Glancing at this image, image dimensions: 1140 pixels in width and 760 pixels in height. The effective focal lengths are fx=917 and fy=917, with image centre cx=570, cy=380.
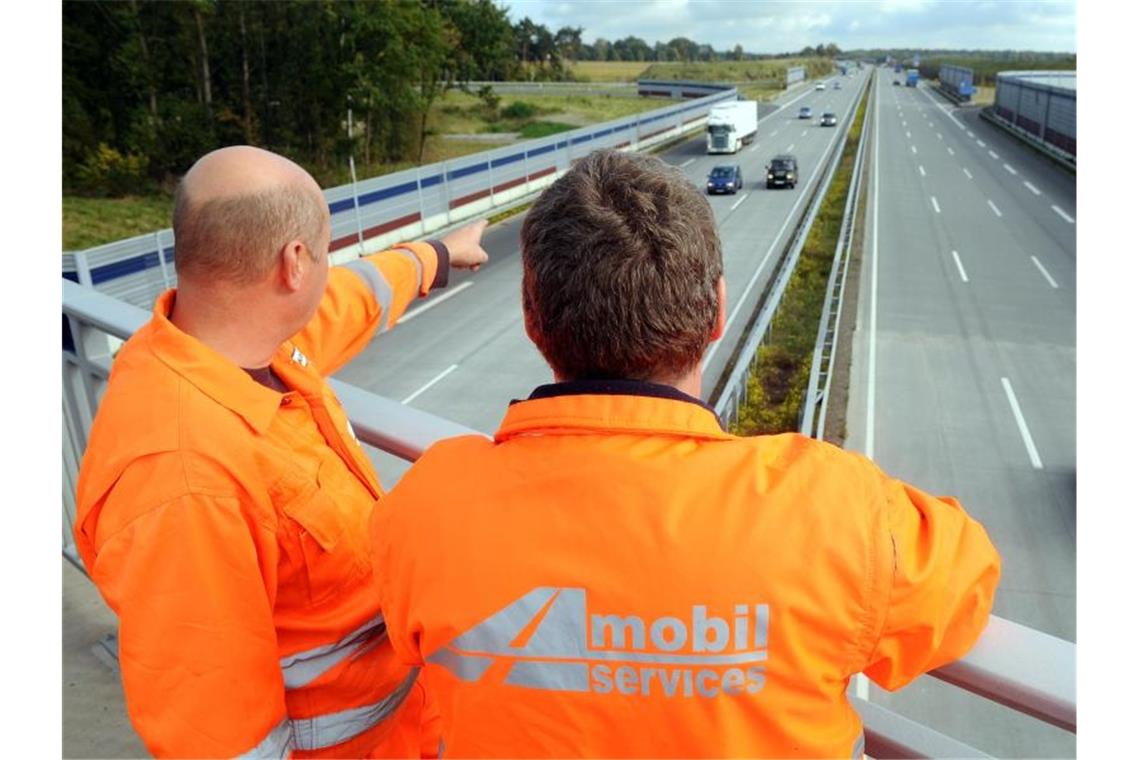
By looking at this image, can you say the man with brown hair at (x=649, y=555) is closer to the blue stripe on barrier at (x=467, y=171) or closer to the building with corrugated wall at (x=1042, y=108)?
the blue stripe on barrier at (x=467, y=171)

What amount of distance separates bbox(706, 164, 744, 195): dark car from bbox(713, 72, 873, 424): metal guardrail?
2931 mm

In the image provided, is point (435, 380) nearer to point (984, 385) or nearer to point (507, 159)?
point (984, 385)

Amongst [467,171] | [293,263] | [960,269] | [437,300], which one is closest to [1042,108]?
[960,269]

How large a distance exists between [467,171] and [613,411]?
1005 inches

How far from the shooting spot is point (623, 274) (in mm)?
1354

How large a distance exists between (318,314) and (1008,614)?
9976mm

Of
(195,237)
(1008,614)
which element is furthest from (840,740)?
(1008,614)

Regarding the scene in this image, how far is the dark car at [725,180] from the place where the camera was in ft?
111

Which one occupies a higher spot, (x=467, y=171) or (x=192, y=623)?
(x=467, y=171)

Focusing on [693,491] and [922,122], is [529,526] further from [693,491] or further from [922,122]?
[922,122]

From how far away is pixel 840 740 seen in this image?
53.1 inches

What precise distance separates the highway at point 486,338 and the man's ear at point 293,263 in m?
5.42

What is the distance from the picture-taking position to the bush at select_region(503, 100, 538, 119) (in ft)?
187

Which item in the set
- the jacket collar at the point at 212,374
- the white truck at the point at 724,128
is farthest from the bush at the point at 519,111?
the jacket collar at the point at 212,374
